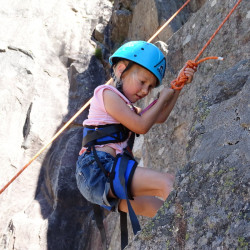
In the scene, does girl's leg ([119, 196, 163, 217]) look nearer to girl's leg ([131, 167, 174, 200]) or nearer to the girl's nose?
girl's leg ([131, 167, 174, 200])

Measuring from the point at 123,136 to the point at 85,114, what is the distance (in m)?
6.80

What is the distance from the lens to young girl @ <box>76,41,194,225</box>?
2350 mm

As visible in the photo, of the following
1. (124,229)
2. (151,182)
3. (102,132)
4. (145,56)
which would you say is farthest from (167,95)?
(124,229)

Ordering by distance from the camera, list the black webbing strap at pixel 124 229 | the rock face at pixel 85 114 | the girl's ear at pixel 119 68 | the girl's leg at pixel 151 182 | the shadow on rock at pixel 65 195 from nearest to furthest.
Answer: the rock face at pixel 85 114, the girl's leg at pixel 151 182, the black webbing strap at pixel 124 229, the girl's ear at pixel 119 68, the shadow on rock at pixel 65 195

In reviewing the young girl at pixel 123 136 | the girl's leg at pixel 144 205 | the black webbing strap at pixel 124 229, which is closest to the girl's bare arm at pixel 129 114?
the young girl at pixel 123 136

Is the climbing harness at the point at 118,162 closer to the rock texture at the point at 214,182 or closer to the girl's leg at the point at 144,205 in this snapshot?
the girl's leg at the point at 144,205

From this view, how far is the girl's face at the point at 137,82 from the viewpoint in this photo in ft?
9.13

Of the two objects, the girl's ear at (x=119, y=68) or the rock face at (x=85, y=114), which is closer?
the rock face at (x=85, y=114)

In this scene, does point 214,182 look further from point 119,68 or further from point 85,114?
point 85,114

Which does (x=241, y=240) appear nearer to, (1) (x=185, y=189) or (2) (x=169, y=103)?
(1) (x=185, y=189)

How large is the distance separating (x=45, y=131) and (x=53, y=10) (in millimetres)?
4664

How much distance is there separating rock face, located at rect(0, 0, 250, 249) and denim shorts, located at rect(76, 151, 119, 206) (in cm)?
62

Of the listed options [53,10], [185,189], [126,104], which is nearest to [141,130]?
[126,104]

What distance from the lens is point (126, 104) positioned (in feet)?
8.58
